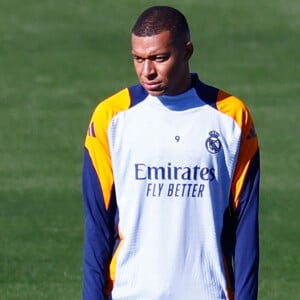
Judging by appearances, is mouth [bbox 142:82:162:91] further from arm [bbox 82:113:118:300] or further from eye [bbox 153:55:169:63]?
arm [bbox 82:113:118:300]

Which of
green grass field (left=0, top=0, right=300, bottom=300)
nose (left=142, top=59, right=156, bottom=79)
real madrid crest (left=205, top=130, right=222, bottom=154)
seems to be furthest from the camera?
green grass field (left=0, top=0, right=300, bottom=300)

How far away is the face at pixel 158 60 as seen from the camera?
4391 mm

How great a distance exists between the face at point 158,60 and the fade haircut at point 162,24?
2 cm

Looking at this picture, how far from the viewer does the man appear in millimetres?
4438

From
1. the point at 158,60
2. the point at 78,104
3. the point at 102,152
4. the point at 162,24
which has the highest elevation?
the point at 78,104

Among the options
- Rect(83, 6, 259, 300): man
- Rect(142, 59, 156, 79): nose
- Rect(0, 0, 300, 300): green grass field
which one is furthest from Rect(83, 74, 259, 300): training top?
Rect(0, 0, 300, 300): green grass field

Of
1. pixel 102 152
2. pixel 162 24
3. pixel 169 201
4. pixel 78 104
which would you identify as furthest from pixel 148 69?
pixel 78 104

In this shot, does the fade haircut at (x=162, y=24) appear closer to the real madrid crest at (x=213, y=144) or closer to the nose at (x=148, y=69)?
the nose at (x=148, y=69)

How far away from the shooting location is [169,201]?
4.44 metres

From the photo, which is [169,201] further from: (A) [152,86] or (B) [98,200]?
(A) [152,86]

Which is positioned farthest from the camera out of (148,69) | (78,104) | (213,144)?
(78,104)

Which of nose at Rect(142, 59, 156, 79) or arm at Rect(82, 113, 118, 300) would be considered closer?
nose at Rect(142, 59, 156, 79)

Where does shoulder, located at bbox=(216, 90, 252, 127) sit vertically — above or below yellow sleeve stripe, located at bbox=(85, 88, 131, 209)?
above

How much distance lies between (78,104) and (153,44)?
38.7 ft
